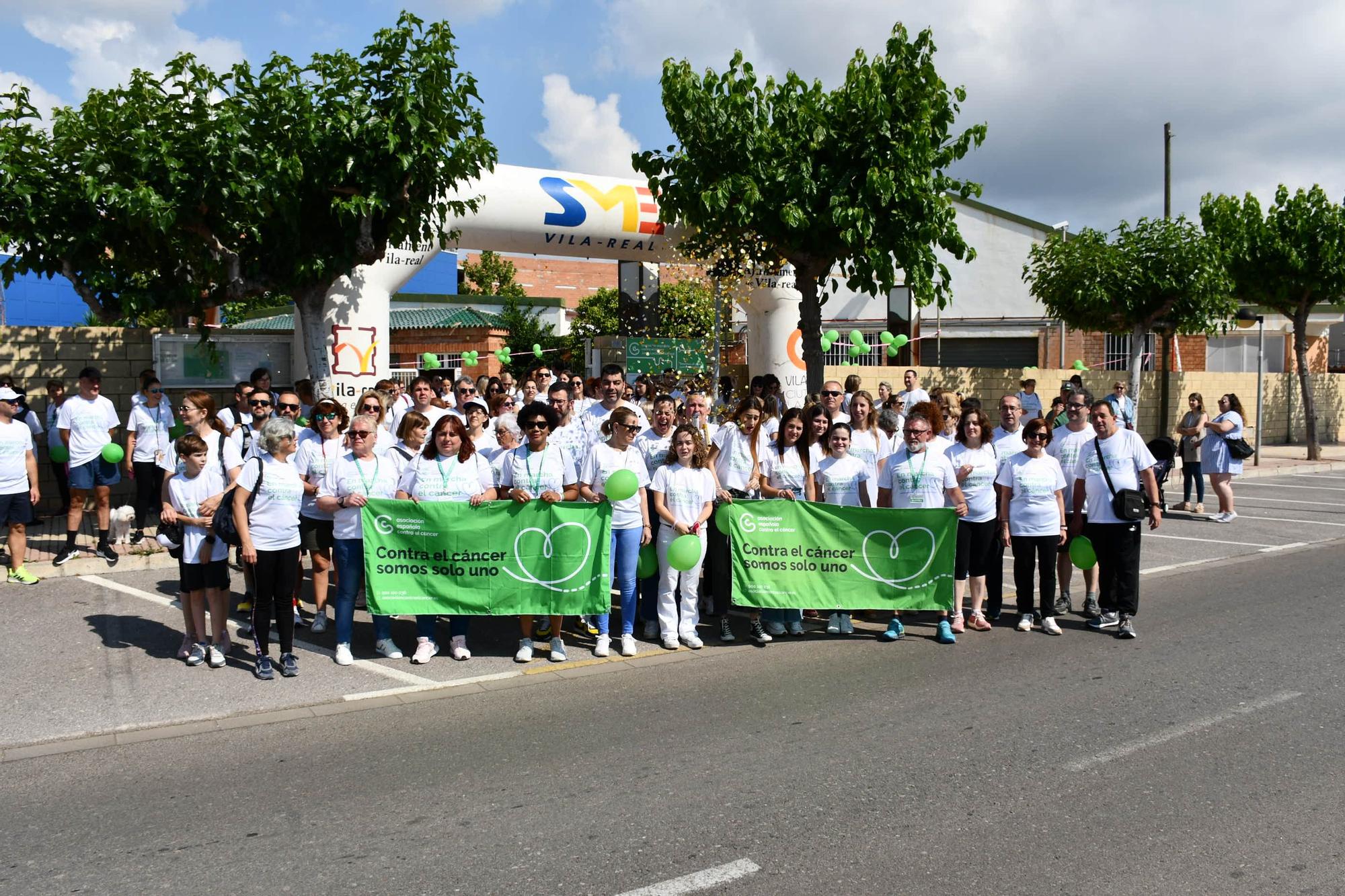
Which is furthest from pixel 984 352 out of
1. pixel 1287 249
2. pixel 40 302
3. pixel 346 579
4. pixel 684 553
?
pixel 40 302

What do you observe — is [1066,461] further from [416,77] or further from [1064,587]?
[416,77]

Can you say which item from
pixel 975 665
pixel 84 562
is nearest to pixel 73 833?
pixel 975 665

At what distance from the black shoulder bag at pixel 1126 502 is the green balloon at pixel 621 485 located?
3.54 metres

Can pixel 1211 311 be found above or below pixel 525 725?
above

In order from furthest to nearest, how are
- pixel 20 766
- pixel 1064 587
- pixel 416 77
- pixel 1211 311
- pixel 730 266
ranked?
pixel 1211 311 → pixel 730 266 → pixel 416 77 → pixel 1064 587 → pixel 20 766

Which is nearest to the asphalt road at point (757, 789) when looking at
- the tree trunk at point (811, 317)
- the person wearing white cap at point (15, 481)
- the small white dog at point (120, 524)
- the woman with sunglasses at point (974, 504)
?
the woman with sunglasses at point (974, 504)

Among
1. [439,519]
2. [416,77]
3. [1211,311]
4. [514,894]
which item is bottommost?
[514,894]

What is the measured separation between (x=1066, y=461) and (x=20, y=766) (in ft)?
23.6

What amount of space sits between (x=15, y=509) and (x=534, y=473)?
4917 millimetres

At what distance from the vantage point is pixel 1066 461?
327 inches

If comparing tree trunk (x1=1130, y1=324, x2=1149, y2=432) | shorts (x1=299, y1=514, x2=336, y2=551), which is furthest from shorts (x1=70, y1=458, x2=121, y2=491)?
tree trunk (x1=1130, y1=324, x2=1149, y2=432)

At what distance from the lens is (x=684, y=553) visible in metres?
7.27

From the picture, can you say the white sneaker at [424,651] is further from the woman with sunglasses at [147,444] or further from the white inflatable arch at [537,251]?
the white inflatable arch at [537,251]

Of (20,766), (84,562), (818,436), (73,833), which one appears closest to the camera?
(73,833)
